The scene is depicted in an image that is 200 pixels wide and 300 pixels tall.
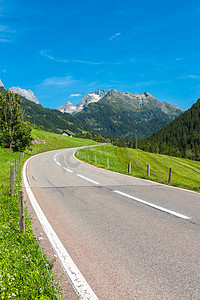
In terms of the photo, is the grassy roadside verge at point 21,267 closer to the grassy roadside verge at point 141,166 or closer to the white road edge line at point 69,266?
the white road edge line at point 69,266

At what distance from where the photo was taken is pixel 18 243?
4.39 metres

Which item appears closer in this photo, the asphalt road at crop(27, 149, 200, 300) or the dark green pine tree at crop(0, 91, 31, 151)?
the asphalt road at crop(27, 149, 200, 300)

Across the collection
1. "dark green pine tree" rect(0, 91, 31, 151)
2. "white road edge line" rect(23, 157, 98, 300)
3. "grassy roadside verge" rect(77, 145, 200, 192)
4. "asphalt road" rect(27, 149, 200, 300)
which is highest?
"dark green pine tree" rect(0, 91, 31, 151)

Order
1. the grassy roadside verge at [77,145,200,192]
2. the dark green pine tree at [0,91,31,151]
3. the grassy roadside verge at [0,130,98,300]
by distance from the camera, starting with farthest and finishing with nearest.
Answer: the grassy roadside verge at [77,145,200,192] < the dark green pine tree at [0,91,31,151] < the grassy roadside verge at [0,130,98,300]

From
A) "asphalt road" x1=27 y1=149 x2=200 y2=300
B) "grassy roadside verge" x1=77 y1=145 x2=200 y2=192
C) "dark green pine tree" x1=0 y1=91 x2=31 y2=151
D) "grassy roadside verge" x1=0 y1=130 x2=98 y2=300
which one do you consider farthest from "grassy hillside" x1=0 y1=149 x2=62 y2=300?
"dark green pine tree" x1=0 y1=91 x2=31 y2=151

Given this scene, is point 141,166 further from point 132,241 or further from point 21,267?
point 21,267

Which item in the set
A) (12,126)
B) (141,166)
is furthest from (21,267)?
(141,166)

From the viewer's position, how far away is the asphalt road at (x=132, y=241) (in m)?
3.22

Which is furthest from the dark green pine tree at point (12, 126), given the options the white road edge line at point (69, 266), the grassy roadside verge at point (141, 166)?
the white road edge line at point (69, 266)

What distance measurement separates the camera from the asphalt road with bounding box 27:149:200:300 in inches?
127

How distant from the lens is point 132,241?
4723 millimetres

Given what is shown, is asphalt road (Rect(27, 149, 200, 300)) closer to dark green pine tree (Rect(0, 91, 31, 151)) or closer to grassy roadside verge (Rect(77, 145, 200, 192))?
grassy roadside verge (Rect(77, 145, 200, 192))

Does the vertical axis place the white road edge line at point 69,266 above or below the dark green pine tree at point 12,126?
below

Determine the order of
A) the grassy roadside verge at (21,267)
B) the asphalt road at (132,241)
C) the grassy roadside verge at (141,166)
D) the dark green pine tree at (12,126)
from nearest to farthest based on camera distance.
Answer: the grassy roadside verge at (21,267) → the asphalt road at (132,241) → the dark green pine tree at (12,126) → the grassy roadside verge at (141,166)
